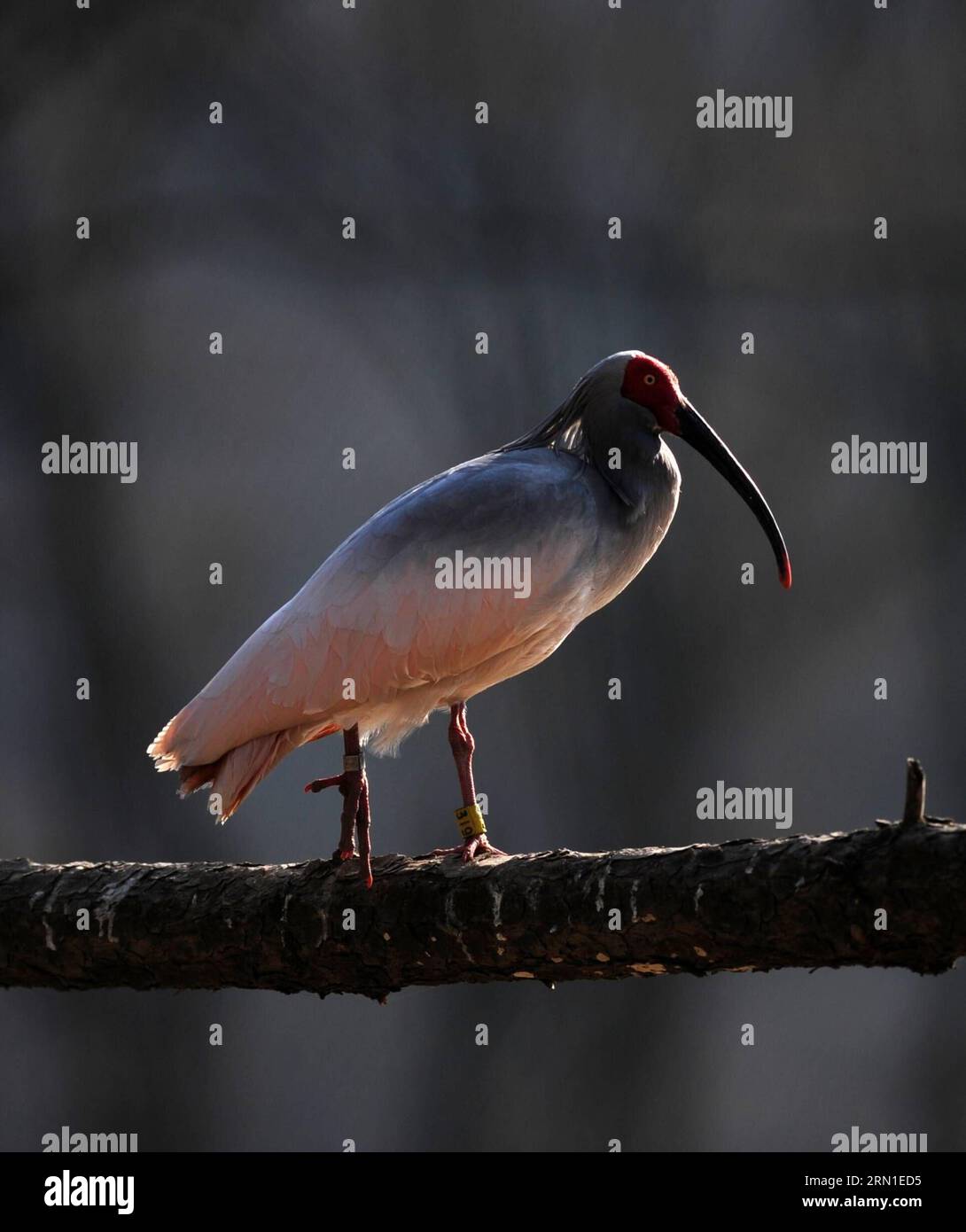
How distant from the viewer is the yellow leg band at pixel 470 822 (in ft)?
7.58

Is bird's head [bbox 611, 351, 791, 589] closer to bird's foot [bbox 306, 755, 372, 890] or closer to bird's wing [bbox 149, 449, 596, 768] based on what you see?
bird's wing [bbox 149, 449, 596, 768]

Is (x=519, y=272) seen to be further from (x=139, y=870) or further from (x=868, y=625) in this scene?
(x=139, y=870)

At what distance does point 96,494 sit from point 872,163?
340cm

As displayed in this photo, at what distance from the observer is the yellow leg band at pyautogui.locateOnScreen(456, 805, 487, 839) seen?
2.31 meters

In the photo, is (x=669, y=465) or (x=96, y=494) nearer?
(x=669, y=465)

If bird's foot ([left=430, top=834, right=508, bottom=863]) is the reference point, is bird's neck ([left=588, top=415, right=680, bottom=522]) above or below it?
above

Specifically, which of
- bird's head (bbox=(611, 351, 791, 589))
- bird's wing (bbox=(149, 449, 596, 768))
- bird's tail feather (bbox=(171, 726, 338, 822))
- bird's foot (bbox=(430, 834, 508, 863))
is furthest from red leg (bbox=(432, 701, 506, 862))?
bird's head (bbox=(611, 351, 791, 589))

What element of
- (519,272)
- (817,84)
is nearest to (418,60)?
(519,272)

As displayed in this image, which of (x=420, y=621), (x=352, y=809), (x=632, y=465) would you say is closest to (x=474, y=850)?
(x=352, y=809)

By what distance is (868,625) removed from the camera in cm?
571

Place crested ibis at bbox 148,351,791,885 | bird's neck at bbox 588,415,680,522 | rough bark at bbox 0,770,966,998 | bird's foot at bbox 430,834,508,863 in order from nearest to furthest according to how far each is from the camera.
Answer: rough bark at bbox 0,770,966,998
bird's foot at bbox 430,834,508,863
crested ibis at bbox 148,351,791,885
bird's neck at bbox 588,415,680,522

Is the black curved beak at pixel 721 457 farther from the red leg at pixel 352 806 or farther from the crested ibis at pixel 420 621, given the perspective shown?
the red leg at pixel 352 806

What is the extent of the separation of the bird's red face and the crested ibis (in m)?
0.11

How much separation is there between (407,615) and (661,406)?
630mm
